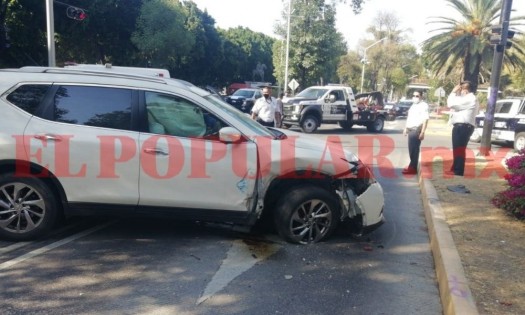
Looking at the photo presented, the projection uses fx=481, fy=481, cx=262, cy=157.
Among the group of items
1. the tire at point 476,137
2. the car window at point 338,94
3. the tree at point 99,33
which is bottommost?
the tire at point 476,137

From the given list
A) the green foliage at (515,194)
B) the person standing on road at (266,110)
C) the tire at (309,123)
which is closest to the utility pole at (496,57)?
the person standing on road at (266,110)

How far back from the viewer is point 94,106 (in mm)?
4867

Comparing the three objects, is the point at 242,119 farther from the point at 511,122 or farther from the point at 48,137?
the point at 511,122

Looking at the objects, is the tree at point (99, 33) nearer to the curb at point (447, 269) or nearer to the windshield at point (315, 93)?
the windshield at point (315, 93)

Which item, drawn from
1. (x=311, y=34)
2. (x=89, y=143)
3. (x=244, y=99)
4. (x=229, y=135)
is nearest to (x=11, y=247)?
(x=89, y=143)

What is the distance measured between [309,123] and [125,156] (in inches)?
572

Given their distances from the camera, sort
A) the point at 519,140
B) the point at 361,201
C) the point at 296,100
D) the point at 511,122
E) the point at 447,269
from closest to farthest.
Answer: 1. the point at 447,269
2. the point at 361,201
3. the point at 519,140
4. the point at 511,122
5. the point at 296,100

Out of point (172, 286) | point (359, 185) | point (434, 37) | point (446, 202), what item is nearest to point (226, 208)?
point (172, 286)

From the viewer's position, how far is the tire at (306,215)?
505 cm

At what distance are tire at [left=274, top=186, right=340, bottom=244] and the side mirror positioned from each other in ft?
2.76

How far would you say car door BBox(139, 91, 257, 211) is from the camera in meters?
4.77

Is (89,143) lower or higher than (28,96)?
lower

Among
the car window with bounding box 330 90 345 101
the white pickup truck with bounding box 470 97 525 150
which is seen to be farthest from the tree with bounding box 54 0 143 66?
the white pickup truck with bounding box 470 97 525 150

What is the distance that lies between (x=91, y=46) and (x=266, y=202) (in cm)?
2956
